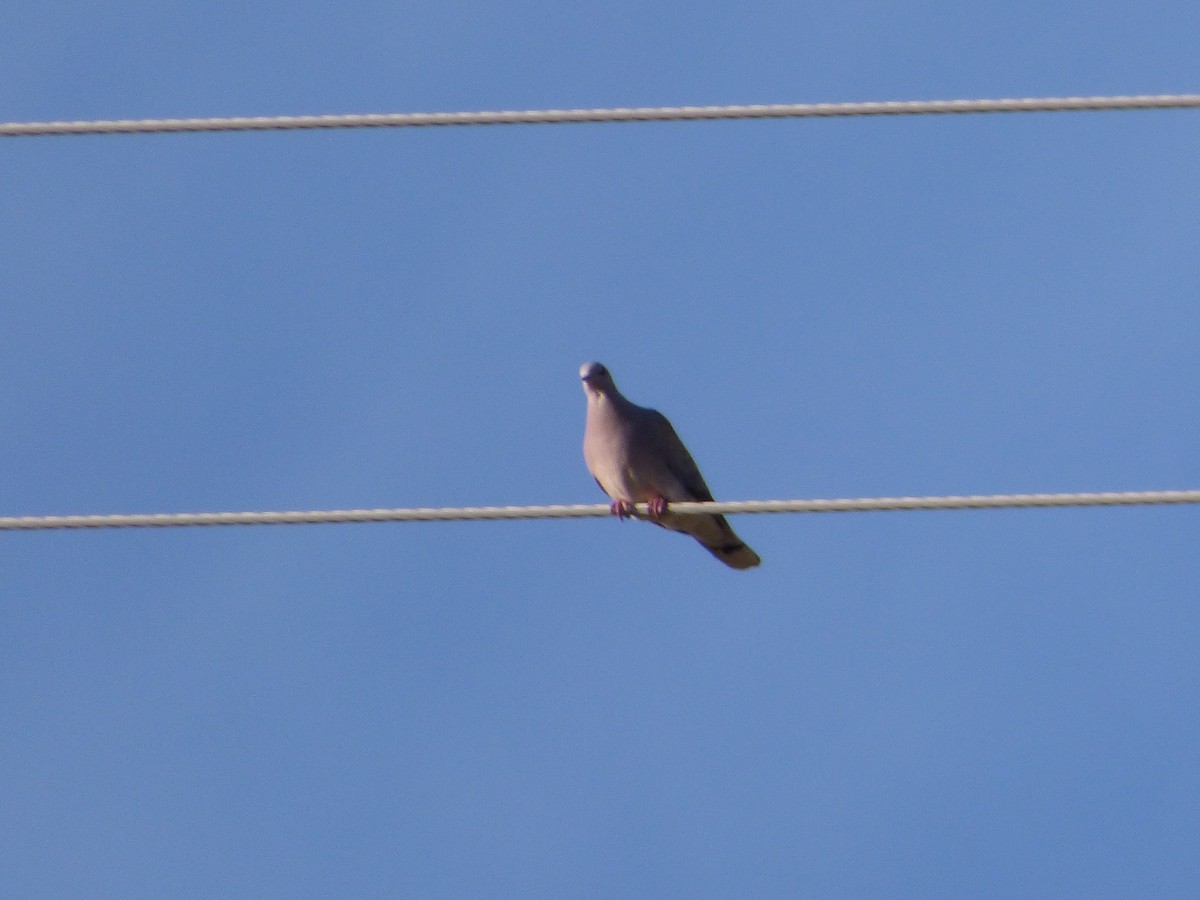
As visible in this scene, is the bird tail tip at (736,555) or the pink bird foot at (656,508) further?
the bird tail tip at (736,555)

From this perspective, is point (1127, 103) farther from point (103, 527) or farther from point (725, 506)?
point (103, 527)

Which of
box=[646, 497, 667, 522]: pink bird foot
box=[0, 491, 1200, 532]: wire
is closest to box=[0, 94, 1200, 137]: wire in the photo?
box=[0, 491, 1200, 532]: wire

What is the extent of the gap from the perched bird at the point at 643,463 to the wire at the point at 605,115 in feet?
9.60

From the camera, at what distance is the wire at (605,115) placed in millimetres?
5609

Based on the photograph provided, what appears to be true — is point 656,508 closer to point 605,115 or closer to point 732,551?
point 732,551

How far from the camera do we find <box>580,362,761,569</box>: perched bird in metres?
8.61

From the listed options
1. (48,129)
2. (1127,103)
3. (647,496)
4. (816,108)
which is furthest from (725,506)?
(647,496)

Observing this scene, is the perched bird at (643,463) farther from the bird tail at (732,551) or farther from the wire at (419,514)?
the wire at (419,514)

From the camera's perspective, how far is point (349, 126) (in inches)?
227

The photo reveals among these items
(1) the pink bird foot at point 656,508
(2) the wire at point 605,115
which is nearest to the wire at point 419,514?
(2) the wire at point 605,115

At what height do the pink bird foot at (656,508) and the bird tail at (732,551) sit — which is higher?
the bird tail at (732,551)

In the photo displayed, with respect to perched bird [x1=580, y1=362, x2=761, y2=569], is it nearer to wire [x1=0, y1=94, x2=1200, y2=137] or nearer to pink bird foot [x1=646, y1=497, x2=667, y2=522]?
pink bird foot [x1=646, y1=497, x2=667, y2=522]

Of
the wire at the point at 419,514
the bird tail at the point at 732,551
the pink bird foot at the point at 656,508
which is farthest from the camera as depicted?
the bird tail at the point at 732,551

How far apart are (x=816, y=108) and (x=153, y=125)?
65.4 inches
